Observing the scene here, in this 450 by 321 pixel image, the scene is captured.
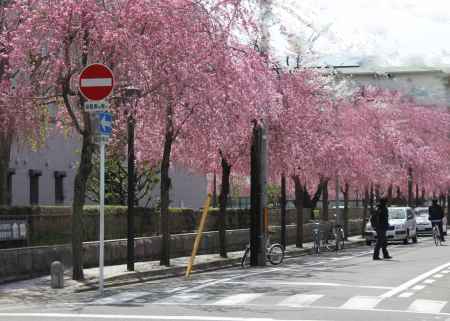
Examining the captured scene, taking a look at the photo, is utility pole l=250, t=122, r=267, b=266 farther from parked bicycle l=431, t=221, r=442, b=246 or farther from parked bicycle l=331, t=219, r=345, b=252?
parked bicycle l=431, t=221, r=442, b=246

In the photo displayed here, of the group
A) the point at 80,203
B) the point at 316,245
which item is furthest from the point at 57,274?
the point at 316,245

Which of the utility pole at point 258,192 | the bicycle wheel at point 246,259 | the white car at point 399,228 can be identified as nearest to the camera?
the bicycle wheel at point 246,259

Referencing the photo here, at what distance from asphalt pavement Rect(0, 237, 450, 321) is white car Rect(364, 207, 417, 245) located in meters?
18.6

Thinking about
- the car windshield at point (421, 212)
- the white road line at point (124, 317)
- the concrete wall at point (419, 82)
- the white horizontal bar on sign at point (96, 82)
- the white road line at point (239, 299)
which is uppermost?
the concrete wall at point (419, 82)

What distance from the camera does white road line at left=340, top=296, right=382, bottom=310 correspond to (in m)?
13.9

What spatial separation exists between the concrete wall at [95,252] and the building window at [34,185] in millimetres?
9962

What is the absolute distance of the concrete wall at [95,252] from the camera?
64.8ft

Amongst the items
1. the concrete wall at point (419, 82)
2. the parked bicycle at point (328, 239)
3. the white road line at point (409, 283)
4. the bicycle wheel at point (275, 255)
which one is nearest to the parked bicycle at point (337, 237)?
the parked bicycle at point (328, 239)

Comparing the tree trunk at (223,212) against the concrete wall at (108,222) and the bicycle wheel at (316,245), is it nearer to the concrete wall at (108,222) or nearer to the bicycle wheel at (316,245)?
the concrete wall at (108,222)

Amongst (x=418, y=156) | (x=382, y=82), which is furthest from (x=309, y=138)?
(x=382, y=82)

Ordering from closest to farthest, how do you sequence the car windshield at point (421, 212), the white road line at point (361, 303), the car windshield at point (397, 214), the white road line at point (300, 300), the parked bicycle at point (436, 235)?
the white road line at point (361, 303)
the white road line at point (300, 300)
the parked bicycle at point (436, 235)
the car windshield at point (397, 214)
the car windshield at point (421, 212)

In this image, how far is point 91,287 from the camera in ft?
58.6

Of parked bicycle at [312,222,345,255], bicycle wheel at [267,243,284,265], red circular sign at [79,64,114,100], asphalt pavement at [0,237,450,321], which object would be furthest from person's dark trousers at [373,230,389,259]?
red circular sign at [79,64,114,100]

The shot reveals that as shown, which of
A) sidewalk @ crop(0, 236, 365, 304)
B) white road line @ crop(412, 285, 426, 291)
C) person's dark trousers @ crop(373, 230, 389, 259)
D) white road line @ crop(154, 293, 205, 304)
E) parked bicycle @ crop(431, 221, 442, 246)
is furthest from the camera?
parked bicycle @ crop(431, 221, 442, 246)
